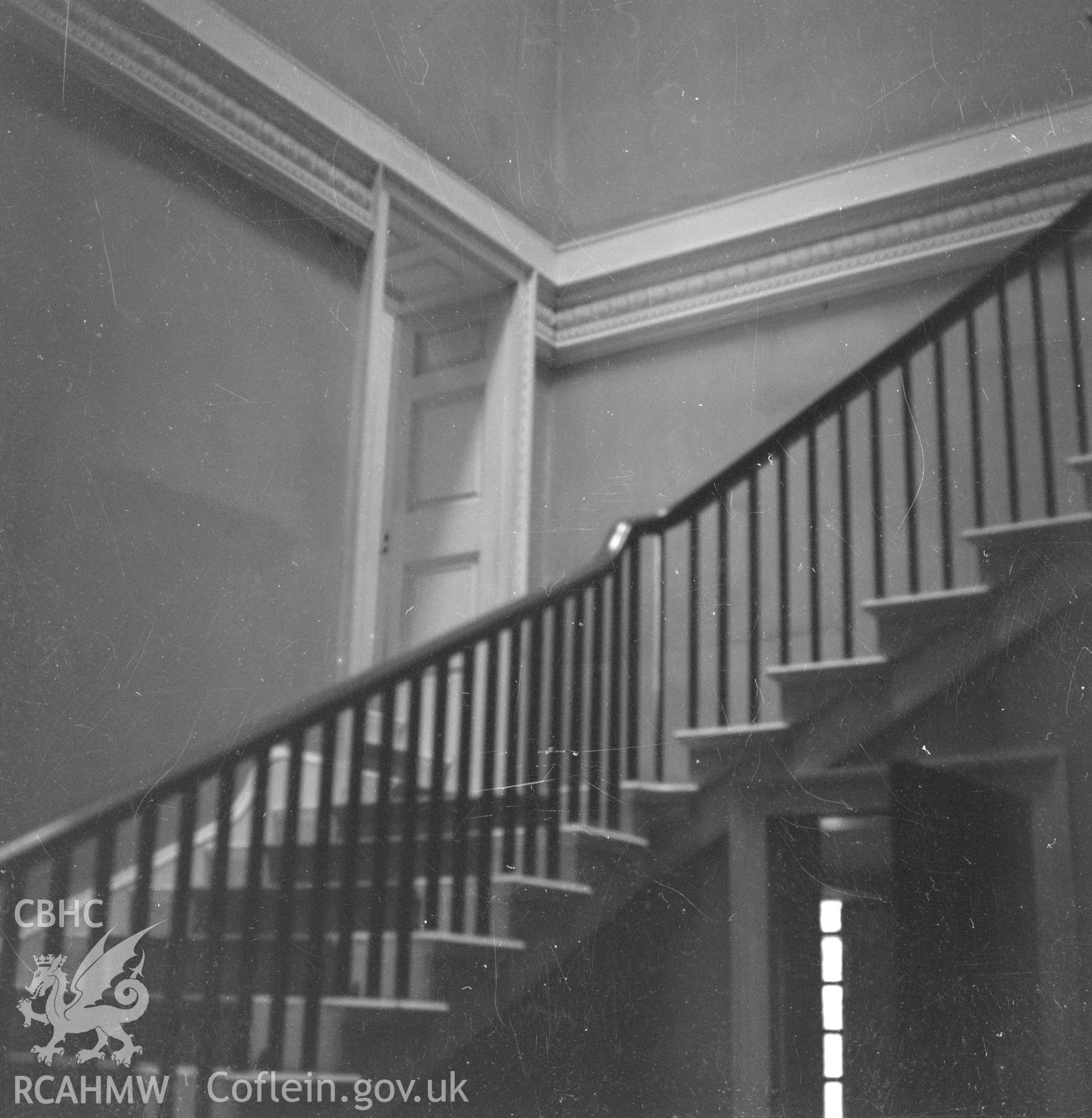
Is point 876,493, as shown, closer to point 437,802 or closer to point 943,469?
point 943,469

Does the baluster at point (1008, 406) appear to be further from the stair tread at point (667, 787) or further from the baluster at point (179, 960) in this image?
the baluster at point (179, 960)

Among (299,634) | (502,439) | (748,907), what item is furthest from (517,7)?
(748,907)

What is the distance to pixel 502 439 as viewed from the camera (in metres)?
1.66

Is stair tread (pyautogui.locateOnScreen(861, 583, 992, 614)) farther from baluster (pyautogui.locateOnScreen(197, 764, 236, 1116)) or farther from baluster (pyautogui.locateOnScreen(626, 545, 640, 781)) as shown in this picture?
baluster (pyautogui.locateOnScreen(197, 764, 236, 1116))

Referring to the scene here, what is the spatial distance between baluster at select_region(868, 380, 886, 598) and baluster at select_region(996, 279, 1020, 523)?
0.16 metres

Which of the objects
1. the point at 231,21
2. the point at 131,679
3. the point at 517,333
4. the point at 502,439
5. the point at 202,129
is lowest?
the point at 131,679

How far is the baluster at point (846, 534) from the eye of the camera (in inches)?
60.8

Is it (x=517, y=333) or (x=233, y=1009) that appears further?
(x=517, y=333)

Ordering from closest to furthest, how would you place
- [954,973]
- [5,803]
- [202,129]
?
[954,973] → [5,803] → [202,129]

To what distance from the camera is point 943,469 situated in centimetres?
156

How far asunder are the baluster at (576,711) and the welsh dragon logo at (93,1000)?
554 mm

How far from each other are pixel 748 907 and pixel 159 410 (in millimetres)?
1024

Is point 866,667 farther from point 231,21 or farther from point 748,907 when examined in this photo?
point 231,21

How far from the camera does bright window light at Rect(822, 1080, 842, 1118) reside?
145 centimetres
